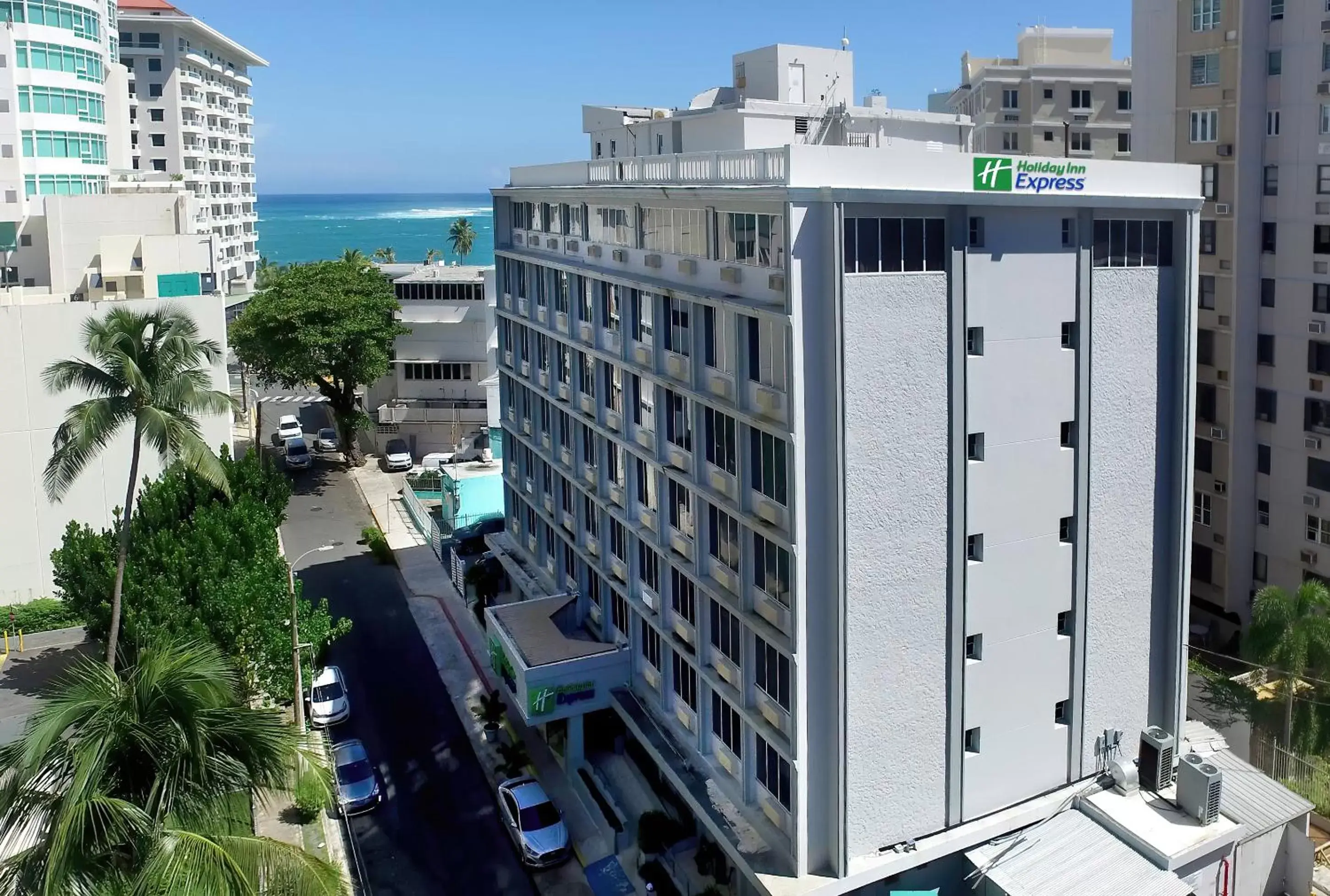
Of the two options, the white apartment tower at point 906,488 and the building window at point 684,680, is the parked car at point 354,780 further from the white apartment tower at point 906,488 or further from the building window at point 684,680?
the building window at point 684,680

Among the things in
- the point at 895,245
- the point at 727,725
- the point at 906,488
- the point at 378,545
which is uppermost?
the point at 895,245

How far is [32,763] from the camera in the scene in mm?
14906

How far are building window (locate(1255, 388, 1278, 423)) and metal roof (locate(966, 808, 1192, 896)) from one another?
21.0m

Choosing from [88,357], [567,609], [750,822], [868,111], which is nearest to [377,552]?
[88,357]

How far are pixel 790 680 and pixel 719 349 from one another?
7508 mm

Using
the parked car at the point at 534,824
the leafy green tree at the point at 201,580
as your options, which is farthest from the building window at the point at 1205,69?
the leafy green tree at the point at 201,580

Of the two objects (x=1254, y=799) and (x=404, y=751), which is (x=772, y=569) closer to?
(x=1254, y=799)

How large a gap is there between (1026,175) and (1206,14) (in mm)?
23262

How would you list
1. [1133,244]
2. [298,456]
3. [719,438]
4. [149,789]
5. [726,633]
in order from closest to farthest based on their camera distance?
[149,789] → [1133,244] → [719,438] → [726,633] → [298,456]

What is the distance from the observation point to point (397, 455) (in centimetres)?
7019

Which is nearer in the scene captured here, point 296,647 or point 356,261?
point 296,647

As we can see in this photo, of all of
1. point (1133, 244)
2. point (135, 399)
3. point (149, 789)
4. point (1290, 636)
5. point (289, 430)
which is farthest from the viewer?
point (289, 430)

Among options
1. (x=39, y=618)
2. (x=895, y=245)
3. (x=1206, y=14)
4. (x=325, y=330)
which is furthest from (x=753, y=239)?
(x=325, y=330)

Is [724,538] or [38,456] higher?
[724,538]
